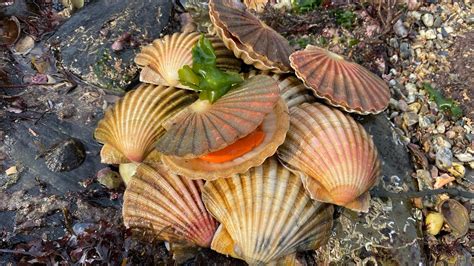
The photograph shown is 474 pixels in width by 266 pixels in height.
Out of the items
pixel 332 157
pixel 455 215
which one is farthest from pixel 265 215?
pixel 455 215

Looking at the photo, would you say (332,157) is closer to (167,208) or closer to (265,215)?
(265,215)

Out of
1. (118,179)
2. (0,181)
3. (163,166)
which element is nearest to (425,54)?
(163,166)

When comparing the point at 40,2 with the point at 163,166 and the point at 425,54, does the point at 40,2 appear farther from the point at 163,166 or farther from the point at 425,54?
the point at 425,54

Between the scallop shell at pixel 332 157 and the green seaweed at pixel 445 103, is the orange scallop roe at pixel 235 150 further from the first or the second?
the green seaweed at pixel 445 103

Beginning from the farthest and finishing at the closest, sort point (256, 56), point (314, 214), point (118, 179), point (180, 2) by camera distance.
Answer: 1. point (180, 2)
2. point (118, 179)
3. point (256, 56)
4. point (314, 214)

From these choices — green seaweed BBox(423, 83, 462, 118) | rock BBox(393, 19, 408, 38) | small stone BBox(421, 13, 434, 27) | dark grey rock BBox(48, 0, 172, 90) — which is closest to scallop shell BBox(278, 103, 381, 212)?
green seaweed BBox(423, 83, 462, 118)

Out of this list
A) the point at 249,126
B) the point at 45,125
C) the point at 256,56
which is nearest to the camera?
the point at 249,126

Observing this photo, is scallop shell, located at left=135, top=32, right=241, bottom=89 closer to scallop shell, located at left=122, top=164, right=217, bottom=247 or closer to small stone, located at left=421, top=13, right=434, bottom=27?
scallop shell, located at left=122, top=164, right=217, bottom=247
